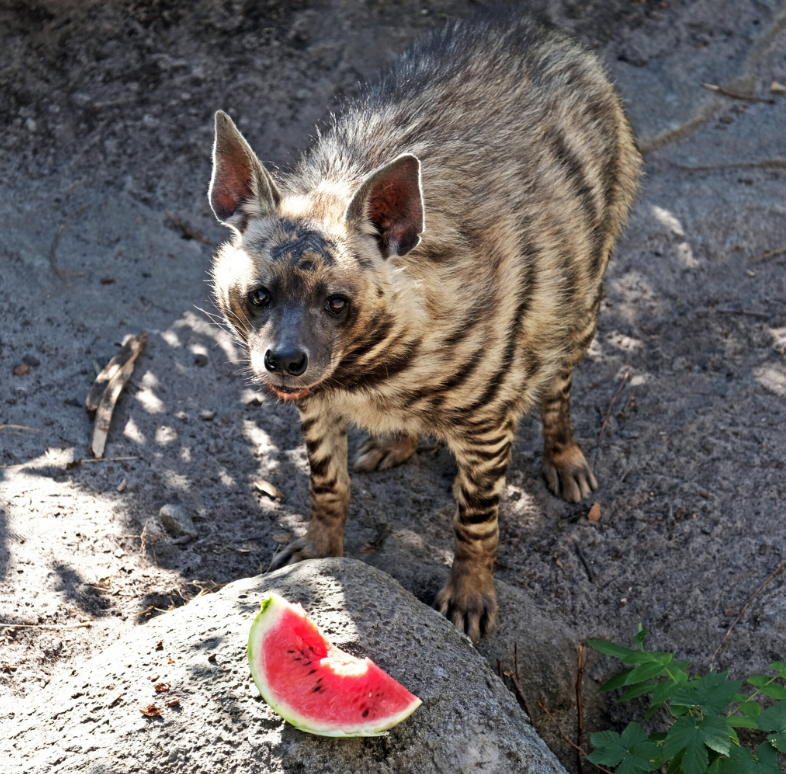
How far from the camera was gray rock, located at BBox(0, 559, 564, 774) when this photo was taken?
252 centimetres

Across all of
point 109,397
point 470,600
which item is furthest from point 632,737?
point 109,397

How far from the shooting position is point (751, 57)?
7.53 m

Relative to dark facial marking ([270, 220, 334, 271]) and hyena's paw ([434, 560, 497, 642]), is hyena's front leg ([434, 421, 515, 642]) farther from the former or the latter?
dark facial marking ([270, 220, 334, 271])

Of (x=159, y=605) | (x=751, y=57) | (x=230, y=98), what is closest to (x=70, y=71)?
(x=230, y=98)

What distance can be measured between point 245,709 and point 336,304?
138cm

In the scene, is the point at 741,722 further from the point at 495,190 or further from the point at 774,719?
the point at 495,190

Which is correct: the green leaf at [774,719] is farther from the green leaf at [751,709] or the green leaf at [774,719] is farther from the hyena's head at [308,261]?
the hyena's head at [308,261]

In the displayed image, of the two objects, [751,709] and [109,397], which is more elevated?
[751,709]

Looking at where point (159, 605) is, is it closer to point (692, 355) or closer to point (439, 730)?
point (439, 730)

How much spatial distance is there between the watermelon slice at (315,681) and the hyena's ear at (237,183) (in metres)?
1.49

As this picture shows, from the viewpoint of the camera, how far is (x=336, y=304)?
304cm

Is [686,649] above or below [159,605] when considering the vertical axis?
above

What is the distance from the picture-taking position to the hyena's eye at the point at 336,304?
9.94ft

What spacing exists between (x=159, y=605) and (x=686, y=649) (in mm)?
2438
